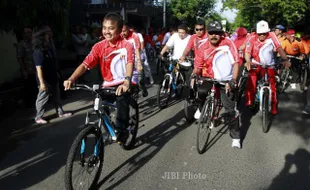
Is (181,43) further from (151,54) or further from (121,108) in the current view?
(151,54)

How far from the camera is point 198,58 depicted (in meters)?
5.00

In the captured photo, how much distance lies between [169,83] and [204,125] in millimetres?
2735

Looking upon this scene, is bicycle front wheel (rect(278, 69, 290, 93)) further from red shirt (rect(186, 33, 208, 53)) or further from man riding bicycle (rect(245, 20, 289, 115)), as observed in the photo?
red shirt (rect(186, 33, 208, 53))

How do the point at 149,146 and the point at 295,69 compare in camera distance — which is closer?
→ the point at 149,146

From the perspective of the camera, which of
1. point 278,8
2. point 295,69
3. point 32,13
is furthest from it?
point 278,8

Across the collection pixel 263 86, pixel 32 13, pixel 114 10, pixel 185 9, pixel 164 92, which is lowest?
pixel 164 92

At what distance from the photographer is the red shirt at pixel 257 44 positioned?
6.11 m

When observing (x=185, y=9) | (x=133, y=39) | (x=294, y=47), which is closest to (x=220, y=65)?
(x=133, y=39)

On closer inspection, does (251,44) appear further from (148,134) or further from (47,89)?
(47,89)

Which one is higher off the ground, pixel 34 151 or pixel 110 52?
pixel 110 52

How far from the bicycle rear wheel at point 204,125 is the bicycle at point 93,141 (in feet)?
4.16

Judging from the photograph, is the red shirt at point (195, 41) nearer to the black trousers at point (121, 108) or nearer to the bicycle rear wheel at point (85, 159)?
the black trousers at point (121, 108)

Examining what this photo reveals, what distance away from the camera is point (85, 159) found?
348 centimetres

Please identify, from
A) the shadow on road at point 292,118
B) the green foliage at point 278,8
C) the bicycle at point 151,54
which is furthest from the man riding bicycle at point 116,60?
the green foliage at point 278,8
